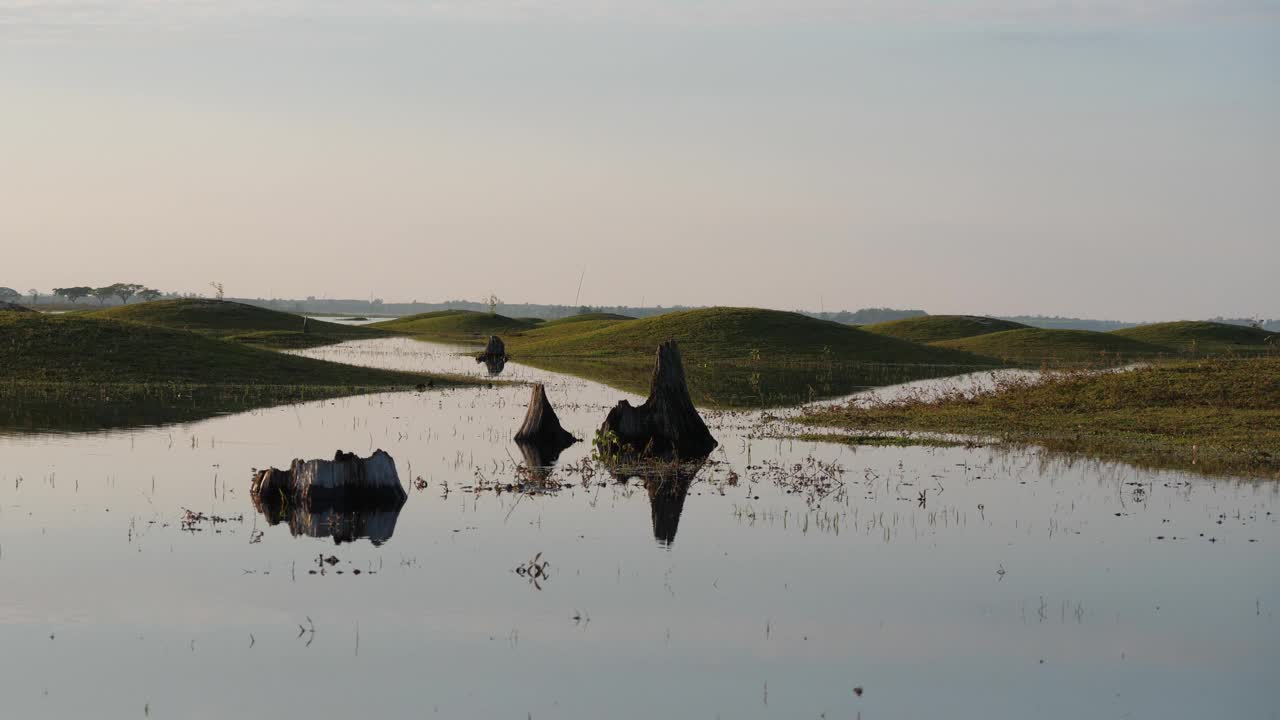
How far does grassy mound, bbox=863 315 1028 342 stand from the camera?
134m

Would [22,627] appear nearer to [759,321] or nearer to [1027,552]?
[1027,552]

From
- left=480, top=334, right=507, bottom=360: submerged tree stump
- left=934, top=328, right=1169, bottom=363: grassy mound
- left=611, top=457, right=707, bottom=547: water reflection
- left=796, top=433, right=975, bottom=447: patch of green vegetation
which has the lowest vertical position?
left=611, top=457, right=707, bottom=547: water reflection

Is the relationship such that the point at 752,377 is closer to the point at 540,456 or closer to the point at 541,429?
the point at 541,429

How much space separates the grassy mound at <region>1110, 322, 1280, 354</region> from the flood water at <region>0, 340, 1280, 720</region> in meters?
107

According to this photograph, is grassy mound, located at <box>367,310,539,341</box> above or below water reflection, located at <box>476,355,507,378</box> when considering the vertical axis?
above

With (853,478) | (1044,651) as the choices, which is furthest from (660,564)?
(853,478)

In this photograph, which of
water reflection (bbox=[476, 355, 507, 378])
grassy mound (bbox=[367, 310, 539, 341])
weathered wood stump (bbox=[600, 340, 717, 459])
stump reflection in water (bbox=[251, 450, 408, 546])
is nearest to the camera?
stump reflection in water (bbox=[251, 450, 408, 546])

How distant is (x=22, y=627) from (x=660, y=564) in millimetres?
8466

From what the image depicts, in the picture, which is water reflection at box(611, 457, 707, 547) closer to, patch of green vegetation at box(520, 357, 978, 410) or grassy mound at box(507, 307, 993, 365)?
patch of green vegetation at box(520, 357, 978, 410)

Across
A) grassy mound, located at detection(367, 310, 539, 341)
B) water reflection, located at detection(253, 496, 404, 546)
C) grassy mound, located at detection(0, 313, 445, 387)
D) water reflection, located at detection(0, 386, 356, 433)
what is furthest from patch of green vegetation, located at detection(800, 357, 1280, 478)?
grassy mound, located at detection(367, 310, 539, 341)

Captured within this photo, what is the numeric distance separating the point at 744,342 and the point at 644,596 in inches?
3266

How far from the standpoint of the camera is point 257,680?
491 inches

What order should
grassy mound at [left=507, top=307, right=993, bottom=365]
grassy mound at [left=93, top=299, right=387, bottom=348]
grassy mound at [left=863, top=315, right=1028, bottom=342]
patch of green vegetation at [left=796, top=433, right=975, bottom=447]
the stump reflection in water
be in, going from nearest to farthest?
1. the stump reflection in water
2. patch of green vegetation at [left=796, top=433, right=975, bottom=447]
3. grassy mound at [left=507, top=307, right=993, bottom=365]
4. grassy mound at [left=93, top=299, right=387, bottom=348]
5. grassy mound at [left=863, top=315, right=1028, bottom=342]

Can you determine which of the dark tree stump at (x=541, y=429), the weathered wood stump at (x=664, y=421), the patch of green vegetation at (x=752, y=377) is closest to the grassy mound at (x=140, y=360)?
the patch of green vegetation at (x=752, y=377)
